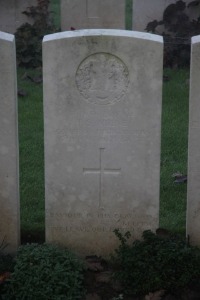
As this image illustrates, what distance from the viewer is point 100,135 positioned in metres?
5.43

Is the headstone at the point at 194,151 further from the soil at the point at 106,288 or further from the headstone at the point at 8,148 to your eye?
the headstone at the point at 8,148

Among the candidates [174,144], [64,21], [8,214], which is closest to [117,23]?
[64,21]

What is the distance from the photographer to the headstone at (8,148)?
5332 mm

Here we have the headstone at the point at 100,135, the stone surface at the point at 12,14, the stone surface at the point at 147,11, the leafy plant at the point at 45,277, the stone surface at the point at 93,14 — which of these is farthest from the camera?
the stone surface at the point at 12,14

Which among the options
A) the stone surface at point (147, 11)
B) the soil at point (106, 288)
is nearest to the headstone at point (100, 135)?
the soil at point (106, 288)

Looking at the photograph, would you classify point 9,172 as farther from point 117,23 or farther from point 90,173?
point 117,23

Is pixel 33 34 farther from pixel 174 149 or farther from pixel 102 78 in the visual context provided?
pixel 102 78

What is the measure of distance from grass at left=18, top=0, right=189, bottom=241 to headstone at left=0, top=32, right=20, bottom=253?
379 millimetres

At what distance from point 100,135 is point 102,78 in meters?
0.41

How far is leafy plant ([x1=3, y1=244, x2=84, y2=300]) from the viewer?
16.6ft

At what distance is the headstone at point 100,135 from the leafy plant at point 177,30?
5.88 meters

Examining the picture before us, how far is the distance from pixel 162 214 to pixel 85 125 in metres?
1.33

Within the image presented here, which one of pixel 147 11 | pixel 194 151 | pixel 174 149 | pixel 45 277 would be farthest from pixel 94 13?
pixel 45 277

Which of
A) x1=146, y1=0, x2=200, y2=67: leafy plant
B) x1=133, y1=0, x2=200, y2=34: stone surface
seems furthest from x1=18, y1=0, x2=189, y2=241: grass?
x1=133, y1=0, x2=200, y2=34: stone surface
